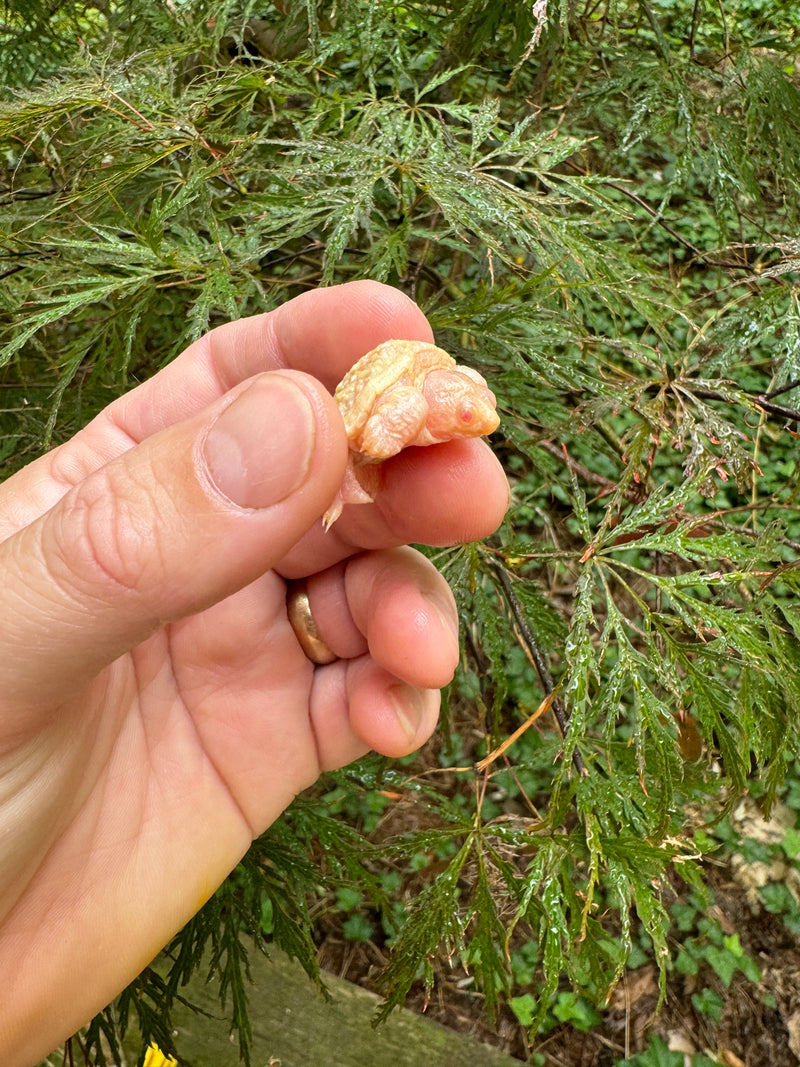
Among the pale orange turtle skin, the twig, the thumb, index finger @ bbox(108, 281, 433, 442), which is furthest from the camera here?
the twig

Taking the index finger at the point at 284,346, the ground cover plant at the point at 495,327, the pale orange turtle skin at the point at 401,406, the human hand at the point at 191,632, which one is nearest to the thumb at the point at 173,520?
the human hand at the point at 191,632

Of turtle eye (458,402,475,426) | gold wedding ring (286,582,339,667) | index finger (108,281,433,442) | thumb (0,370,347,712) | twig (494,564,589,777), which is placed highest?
thumb (0,370,347,712)

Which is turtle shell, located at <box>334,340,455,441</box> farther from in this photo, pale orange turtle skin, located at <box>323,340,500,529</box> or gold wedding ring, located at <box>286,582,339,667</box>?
gold wedding ring, located at <box>286,582,339,667</box>

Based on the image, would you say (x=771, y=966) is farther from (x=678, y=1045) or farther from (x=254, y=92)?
(x=254, y=92)

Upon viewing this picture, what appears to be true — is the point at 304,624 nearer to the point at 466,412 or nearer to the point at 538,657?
the point at 538,657

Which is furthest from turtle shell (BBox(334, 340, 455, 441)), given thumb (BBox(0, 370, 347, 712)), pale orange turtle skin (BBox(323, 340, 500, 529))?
thumb (BBox(0, 370, 347, 712))

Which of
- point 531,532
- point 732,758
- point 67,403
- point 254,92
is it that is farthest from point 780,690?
point 531,532

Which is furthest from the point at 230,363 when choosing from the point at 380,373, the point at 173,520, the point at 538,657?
the point at 538,657

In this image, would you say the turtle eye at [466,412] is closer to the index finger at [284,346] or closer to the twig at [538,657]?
the index finger at [284,346]
